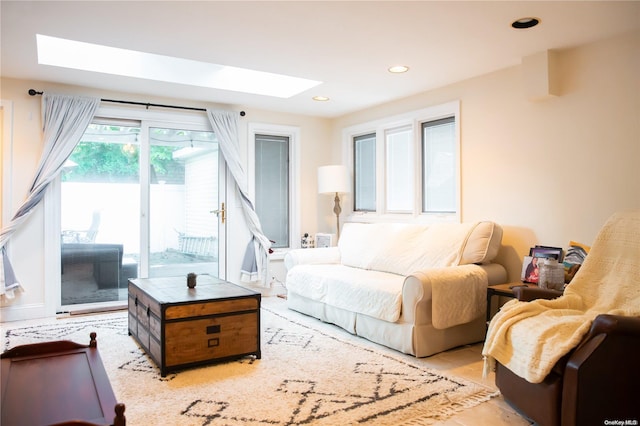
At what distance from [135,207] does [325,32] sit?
3.05 metres

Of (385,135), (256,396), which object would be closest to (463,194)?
(385,135)

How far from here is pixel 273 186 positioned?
589cm

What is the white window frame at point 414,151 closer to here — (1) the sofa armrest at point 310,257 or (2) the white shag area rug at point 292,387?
(1) the sofa armrest at point 310,257

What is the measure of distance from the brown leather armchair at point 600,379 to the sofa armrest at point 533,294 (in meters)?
0.68

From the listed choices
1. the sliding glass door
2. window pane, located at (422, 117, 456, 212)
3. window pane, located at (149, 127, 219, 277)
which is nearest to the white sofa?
window pane, located at (422, 117, 456, 212)

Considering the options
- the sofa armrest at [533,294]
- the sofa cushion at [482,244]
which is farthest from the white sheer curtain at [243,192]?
the sofa armrest at [533,294]

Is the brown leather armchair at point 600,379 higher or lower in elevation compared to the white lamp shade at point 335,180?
lower

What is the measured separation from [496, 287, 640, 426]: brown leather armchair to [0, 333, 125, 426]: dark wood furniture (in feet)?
6.13

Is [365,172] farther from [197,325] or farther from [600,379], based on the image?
[600,379]

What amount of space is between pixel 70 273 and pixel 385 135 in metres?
Answer: 3.78

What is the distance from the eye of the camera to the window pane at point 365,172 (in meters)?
5.62

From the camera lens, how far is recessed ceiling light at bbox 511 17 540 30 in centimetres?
294

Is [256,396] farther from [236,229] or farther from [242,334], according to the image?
[236,229]

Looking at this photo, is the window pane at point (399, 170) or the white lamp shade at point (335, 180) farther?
the white lamp shade at point (335, 180)
